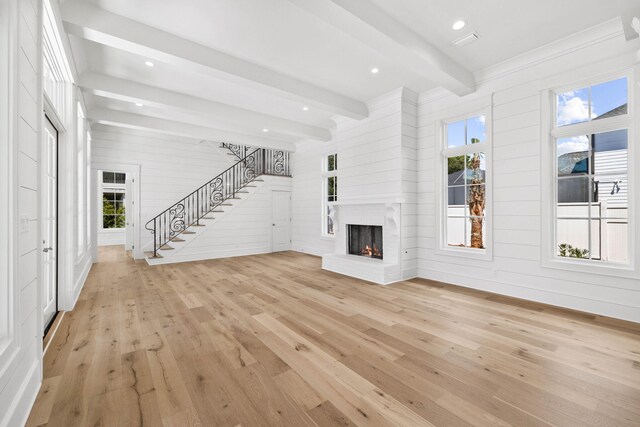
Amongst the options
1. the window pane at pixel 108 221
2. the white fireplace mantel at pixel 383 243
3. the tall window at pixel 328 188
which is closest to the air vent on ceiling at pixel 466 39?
the white fireplace mantel at pixel 383 243

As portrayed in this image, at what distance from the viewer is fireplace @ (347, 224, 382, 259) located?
5.57 meters

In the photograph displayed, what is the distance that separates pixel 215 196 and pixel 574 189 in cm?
806

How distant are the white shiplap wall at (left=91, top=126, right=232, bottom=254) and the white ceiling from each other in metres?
3.21

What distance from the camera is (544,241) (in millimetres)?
3680

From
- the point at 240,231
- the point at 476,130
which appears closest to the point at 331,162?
the point at 240,231

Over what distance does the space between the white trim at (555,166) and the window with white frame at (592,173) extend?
0.04 feet

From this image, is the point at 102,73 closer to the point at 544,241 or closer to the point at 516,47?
the point at 516,47

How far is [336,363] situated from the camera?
2.27 meters

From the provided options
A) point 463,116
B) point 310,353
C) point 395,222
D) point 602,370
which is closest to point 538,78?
point 463,116

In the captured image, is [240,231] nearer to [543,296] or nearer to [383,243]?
[383,243]

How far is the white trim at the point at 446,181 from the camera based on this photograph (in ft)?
13.8

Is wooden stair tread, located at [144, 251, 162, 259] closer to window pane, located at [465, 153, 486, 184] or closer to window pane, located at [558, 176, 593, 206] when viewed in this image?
window pane, located at [465, 153, 486, 184]

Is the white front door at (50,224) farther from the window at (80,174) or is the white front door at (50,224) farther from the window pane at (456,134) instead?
the window pane at (456,134)

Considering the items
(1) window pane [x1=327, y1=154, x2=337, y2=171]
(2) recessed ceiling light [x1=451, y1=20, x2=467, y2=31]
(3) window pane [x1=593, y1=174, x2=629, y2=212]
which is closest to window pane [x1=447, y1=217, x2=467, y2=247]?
(3) window pane [x1=593, y1=174, x2=629, y2=212]
